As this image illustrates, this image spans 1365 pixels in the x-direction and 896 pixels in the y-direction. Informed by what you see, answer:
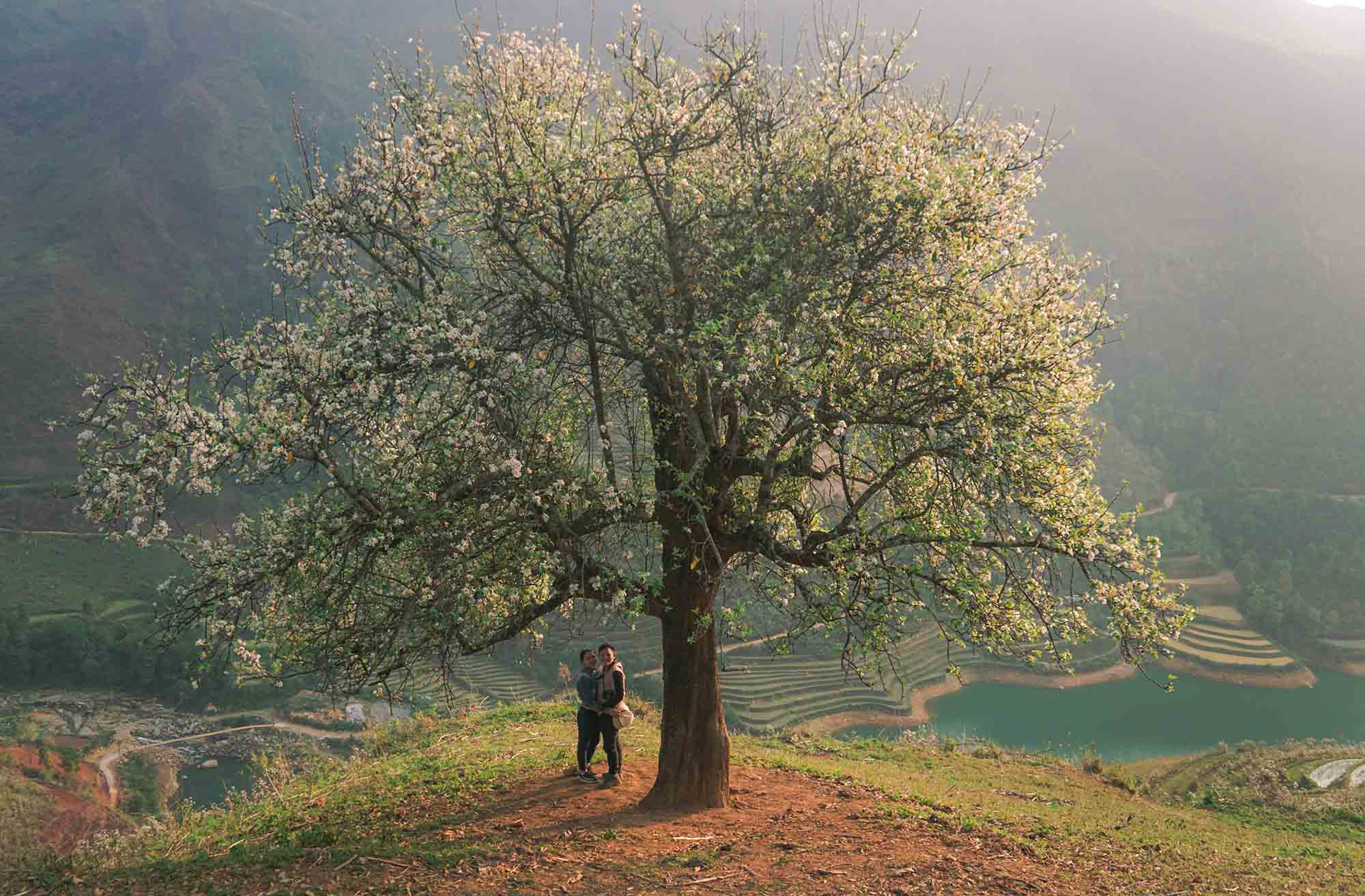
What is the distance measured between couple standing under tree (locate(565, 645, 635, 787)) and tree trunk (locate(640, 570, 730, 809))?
2.36 ft

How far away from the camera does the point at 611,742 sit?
12023 millimetres

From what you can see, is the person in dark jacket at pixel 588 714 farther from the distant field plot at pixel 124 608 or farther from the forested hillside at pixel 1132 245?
the forested hillside at pixel 1132 245

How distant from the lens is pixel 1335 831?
14695 mm

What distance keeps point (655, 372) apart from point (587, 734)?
542 centimetres

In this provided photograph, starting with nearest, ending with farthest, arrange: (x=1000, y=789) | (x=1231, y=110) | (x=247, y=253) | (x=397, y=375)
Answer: (x=397, y=375)
(x=1000, y=789)
(x=247, y=253)
(x=1231, y=110)

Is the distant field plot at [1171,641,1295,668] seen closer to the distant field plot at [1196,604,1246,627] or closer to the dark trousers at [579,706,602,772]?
the distant field plot at [1196,604,1246,627]

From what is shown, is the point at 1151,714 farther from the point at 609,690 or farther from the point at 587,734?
the point at 609,690

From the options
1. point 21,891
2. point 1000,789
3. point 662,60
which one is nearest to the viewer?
point 21,891

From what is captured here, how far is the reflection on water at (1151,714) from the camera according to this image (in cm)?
6234

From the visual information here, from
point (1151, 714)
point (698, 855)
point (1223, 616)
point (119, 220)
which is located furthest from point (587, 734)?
point (119, 220)

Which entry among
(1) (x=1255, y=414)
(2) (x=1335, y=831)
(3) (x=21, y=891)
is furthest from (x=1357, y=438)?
(3) (x=21, y=891)

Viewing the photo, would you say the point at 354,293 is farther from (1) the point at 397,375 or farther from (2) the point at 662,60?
(2) the point at 662,60

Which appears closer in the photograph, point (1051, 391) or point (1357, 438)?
point (1051, 391)

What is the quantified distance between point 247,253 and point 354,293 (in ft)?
546
